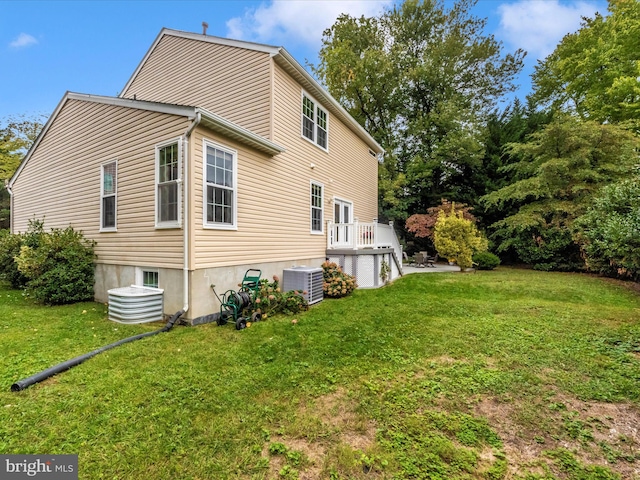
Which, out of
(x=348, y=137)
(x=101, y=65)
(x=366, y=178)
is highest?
(x=101, y=65)

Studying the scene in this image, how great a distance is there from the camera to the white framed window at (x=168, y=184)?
18.8 feet

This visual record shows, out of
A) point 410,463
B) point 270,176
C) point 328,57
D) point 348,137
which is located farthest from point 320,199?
point 328,57

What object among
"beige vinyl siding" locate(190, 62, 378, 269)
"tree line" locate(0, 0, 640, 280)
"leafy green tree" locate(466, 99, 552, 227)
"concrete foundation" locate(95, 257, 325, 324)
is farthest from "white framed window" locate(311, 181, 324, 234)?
"leafy green tree" locate(466, 99, 552, 227)

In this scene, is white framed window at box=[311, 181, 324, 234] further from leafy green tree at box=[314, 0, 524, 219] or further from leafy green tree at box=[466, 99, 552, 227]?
leafy green tree at box=[466, 99, 552, 227]

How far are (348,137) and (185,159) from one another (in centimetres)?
851

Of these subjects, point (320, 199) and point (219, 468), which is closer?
point (219, 468)

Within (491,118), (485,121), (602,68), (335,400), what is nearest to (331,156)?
(335,400)

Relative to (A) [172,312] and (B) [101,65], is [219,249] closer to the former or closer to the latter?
(A) [172,312]

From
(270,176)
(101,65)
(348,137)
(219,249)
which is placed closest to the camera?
(219,249)

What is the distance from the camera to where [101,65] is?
1628 cm

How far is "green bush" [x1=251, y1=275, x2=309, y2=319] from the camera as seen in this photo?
6.14m

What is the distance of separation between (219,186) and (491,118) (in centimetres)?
2009

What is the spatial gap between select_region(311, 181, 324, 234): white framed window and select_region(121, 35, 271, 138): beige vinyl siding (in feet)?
9.35

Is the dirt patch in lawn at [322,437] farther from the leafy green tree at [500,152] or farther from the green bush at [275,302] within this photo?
the leafy green tree at [500,152]
